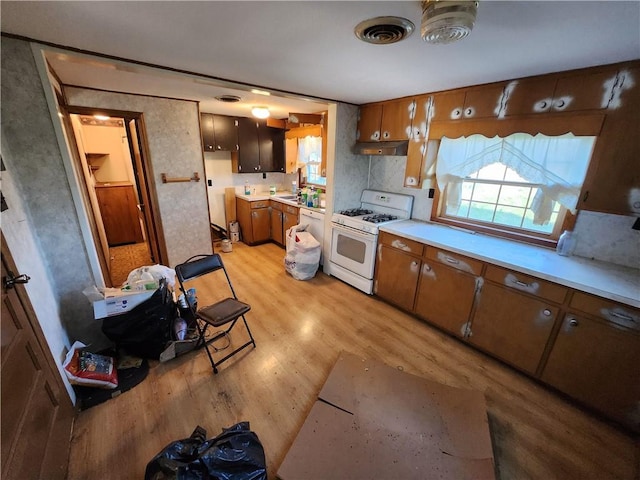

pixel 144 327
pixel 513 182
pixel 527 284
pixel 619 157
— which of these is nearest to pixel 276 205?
pixel 144 327

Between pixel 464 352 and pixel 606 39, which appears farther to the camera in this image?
pixel 464 352

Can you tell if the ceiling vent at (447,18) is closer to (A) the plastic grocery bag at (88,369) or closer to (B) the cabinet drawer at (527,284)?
(B) the cabinet drawer at (527,284)

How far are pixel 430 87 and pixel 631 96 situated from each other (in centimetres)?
127

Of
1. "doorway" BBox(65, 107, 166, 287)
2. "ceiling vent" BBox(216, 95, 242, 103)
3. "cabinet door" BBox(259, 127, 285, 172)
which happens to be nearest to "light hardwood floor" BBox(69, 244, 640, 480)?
"doorway" BBox(65, 107, 166, 287)

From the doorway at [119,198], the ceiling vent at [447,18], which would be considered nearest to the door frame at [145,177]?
the doorway at [119,198]

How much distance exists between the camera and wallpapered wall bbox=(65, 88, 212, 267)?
278cm

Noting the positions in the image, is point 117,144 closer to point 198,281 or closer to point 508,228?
point 198,281

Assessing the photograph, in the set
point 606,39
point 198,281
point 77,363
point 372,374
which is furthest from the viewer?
point 198,281

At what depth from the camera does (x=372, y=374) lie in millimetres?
1948

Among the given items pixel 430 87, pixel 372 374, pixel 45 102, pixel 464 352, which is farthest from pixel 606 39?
pixel 45 102

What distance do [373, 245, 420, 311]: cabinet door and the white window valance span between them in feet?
3.12

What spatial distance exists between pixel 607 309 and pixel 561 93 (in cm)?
147

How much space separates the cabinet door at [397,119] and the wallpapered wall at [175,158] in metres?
2.32

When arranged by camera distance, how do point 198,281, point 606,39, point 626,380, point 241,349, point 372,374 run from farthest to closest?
point 198,281
point 241,349
point 372,374
point 626,380
point 606,39
